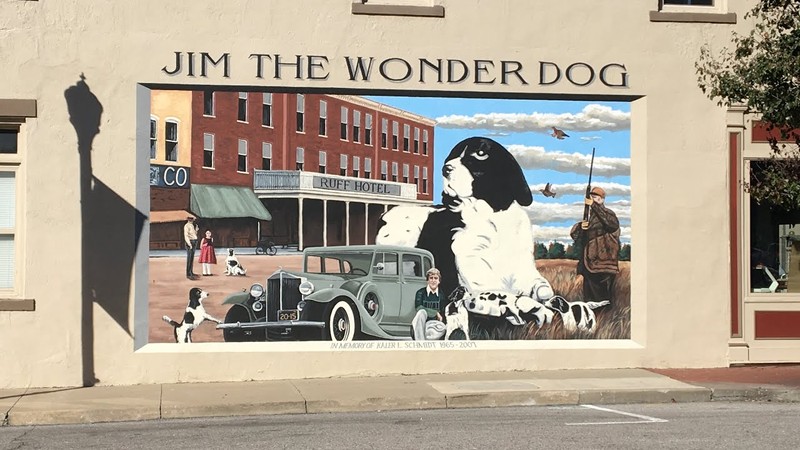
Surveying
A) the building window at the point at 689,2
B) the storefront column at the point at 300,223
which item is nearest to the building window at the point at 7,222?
the storefront column at the point at 300,223

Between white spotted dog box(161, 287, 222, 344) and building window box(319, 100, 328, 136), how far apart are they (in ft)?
8.75

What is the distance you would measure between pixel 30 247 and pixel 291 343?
11.5ft

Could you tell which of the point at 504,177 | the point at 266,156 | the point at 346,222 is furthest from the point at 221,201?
the point at 504,177

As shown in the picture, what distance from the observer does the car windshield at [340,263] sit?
1423cm

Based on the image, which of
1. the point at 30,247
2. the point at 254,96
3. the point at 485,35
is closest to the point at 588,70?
the point at 485,35

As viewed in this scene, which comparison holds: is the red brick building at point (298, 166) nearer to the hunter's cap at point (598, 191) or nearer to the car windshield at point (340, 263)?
the car windshield at point (340, 263)

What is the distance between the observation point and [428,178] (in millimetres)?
14625

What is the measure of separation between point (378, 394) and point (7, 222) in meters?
5.37

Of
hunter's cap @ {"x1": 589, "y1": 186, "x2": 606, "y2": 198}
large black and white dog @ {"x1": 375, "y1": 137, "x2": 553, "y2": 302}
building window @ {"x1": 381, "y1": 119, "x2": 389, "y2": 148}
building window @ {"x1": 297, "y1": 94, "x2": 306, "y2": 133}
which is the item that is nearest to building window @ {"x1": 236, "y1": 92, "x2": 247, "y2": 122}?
building window @ {"x1": 297, "y1": 94, "x2": 306, "y2": 133}

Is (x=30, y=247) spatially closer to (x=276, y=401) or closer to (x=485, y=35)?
(x=276, y=401)

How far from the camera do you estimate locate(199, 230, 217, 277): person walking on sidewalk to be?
555 inches

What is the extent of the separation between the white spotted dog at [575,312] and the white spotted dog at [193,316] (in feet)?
15.0

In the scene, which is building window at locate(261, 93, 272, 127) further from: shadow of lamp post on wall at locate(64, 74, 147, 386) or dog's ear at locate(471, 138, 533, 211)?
dog's ear at locate(471, 138, 533, 211)

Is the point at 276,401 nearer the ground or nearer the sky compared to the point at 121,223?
nearer the ground
